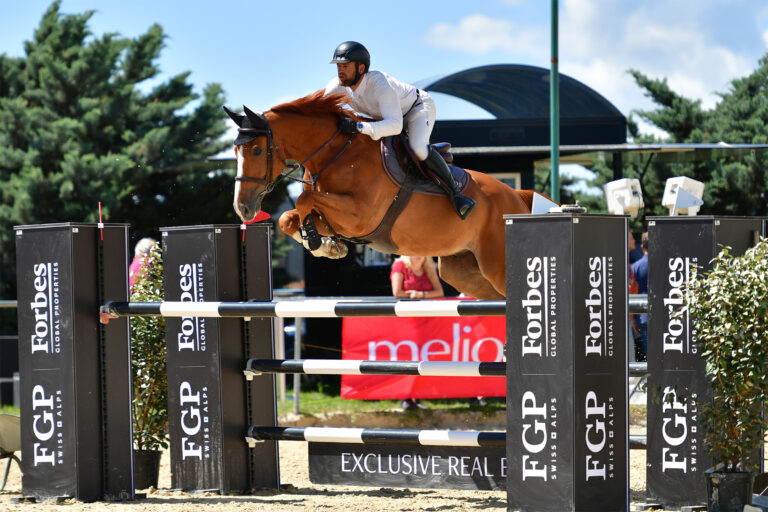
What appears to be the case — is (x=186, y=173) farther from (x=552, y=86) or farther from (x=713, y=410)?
(x=713, y=410)

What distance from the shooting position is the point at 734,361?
438 centimetres

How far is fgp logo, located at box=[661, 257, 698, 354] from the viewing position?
192 inches

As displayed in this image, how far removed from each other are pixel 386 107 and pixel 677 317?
1883 mm

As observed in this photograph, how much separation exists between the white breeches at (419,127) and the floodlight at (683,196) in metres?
1.48

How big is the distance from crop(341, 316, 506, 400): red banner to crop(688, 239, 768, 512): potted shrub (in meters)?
4.24

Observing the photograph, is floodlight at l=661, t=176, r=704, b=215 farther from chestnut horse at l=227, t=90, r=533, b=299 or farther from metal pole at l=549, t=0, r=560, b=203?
metal pole at l=549, t=0, r=560, b=203

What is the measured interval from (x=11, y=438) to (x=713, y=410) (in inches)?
156

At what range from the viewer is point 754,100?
17.5 meters

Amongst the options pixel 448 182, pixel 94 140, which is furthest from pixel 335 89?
pixel 94 140

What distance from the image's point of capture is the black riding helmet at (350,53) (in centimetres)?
529

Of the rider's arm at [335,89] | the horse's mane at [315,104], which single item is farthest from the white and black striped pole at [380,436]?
the rider's arm at [335,89]

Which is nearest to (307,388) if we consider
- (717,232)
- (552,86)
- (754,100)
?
(552,86)

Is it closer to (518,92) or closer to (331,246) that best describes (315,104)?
(331,246)

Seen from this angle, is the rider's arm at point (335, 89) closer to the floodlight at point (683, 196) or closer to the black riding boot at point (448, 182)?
the black riding boot at point (448, 182)
